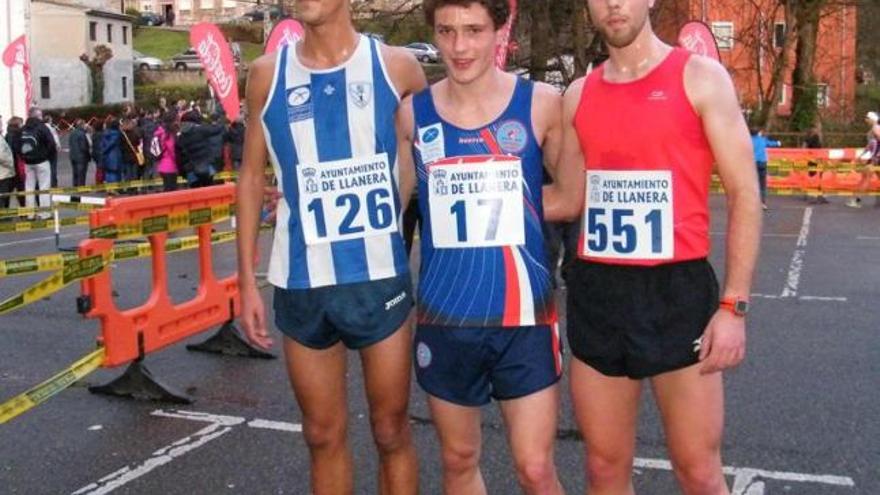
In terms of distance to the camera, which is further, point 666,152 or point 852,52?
point 852,52

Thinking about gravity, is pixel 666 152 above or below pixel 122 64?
below

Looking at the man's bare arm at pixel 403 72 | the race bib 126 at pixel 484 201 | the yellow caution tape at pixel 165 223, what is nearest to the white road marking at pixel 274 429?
the yellow caution tape at pixel 165 223

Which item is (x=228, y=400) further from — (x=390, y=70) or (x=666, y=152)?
(x=666, y=152)

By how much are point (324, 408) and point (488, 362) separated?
2.10ft

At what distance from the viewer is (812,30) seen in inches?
1372

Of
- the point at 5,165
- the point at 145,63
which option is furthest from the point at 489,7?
the point at 145,63

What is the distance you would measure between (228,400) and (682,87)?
408 centimetres

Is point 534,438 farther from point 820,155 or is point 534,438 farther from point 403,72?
point 820,155

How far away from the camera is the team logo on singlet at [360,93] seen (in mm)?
3691

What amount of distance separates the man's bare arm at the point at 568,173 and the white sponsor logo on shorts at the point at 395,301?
1.82 ft

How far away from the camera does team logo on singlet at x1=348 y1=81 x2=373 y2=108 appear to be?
12.1ft

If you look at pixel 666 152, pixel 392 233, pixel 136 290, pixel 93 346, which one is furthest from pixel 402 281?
pixel 136 290

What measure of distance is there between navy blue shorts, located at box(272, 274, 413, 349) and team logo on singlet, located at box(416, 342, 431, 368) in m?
0.12

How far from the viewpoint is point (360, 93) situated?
146 inches
